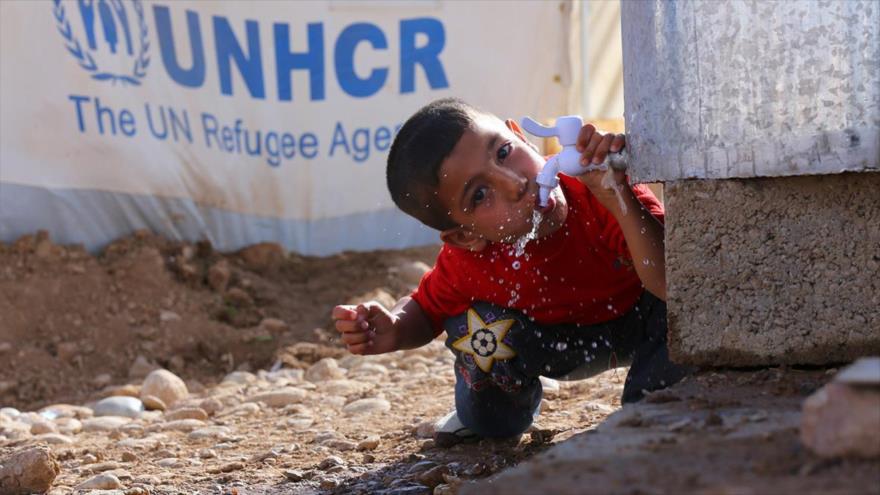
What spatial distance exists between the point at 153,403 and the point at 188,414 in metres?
0.38

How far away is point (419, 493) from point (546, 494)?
143cm

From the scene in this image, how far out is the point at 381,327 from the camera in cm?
363

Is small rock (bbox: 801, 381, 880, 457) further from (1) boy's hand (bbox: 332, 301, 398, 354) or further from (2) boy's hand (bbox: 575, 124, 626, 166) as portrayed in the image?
(1) boy's hand (bbox: 332, 301, 398, 354)

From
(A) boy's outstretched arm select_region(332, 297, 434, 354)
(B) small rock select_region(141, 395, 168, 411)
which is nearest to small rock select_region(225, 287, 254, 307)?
(B) small rock select_region(141, 395, 168, 411)

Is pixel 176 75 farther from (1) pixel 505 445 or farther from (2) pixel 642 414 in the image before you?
(2) pixel 642 414

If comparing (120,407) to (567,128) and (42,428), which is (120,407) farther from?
(567,128)

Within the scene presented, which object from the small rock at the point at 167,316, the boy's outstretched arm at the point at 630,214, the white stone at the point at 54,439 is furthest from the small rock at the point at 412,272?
the boy's outstretched arm at the point at 630,214

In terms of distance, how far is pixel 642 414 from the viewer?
7.57ft

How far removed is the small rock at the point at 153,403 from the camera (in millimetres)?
4902

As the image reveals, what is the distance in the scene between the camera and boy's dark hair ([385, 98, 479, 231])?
3.40m

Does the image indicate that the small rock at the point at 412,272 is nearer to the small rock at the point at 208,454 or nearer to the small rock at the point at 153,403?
the small rock at the point at 153,403

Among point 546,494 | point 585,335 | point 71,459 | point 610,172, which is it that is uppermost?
point 610,172

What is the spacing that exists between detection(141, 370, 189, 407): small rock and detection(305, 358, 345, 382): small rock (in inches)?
20.0

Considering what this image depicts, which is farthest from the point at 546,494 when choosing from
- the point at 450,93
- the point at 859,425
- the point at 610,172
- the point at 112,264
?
the point at 450,93
